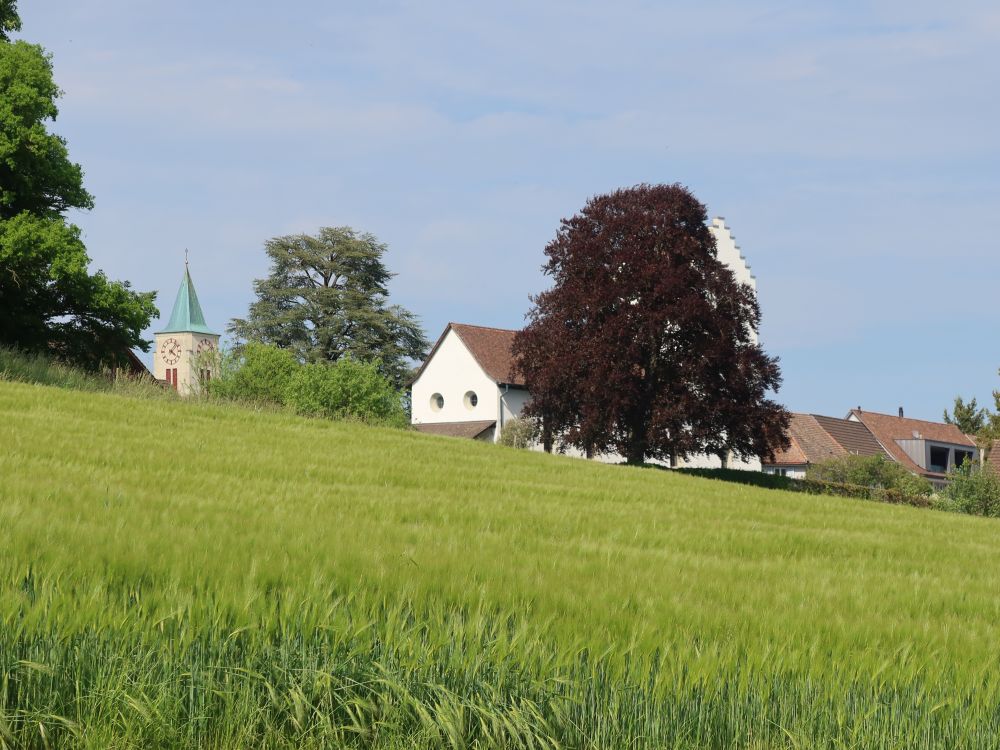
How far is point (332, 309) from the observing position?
2842 inches

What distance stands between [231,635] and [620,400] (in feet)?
105

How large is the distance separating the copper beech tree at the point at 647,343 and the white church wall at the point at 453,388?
21635 mm

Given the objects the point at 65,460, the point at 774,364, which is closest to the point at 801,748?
the point at 65,460

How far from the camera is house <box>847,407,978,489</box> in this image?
248ft

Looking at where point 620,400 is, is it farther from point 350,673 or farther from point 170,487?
point 350,673

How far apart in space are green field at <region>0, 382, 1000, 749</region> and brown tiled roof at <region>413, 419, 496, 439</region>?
4726 cm

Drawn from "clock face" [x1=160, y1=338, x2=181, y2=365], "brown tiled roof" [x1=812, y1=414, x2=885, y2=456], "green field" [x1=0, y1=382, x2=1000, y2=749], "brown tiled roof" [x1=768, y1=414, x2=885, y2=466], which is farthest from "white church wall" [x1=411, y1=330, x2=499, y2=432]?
"clock face" [x1=160, y1=338, x2=181, y2=365]

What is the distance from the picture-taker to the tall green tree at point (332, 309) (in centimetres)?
7150

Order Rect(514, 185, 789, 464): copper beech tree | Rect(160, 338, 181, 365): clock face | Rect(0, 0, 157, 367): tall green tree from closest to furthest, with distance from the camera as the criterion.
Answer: Rect(0, 0, 157, 367): tall green tree < Rect(514, 185, 789, 464): copper beech tree < Rect(160, 338, 181, 365): clock face

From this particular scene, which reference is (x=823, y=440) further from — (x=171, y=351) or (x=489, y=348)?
(x=171, y=351)

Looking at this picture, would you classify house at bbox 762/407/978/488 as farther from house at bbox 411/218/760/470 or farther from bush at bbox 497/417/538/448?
bush at bbox 497/417/538/448

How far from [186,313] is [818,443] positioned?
83723mm

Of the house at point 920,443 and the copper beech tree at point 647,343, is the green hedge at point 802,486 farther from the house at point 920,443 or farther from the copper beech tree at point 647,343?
the house at point 920,443

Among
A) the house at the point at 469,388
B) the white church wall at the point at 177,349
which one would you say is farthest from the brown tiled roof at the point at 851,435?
the white church wall at the point at 177,349
